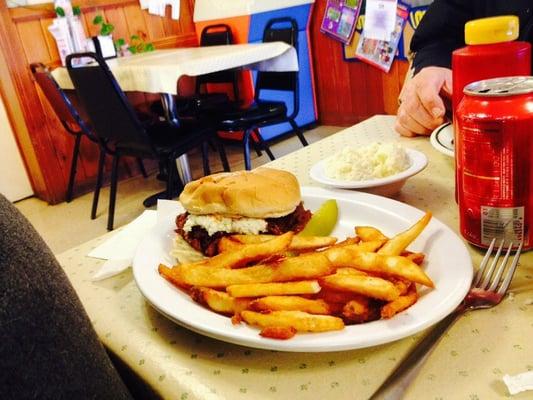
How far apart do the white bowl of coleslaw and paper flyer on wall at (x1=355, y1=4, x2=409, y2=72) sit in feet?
10.5

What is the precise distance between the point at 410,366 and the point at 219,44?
4135 mm

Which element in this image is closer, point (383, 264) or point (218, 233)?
point (383, 264)

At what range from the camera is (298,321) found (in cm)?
52

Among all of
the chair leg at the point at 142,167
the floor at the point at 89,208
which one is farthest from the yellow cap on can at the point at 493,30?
the chair leg at the point at 142,167

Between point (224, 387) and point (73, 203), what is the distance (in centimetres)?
363

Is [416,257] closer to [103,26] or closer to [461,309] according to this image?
[461,309]

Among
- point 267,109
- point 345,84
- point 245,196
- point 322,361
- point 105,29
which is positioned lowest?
point 345,84

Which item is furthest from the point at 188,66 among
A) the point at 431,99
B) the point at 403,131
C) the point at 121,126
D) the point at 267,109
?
the point at 431,99

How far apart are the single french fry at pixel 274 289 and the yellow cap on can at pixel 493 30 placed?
438 millimetres

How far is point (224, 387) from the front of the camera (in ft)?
1.72

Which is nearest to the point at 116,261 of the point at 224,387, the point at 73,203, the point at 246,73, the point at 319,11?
the point at 224,387

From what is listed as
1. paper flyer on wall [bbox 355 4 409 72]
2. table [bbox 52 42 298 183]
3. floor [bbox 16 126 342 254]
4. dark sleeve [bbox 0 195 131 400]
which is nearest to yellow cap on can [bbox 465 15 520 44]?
dark sleeve [bbox 0 195 131 400]

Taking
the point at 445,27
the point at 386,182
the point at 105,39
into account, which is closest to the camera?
the point at 386,182

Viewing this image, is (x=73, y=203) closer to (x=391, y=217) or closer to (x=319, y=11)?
(x=319, y=11)
